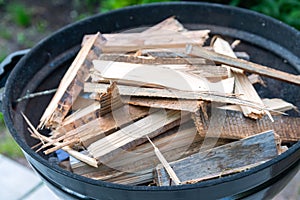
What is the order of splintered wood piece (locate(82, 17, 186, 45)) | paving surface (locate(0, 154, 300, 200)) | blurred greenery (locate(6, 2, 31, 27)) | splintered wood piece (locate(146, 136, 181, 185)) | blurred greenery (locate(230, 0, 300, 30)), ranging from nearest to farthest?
1. splintered wood piece (locate(146, 136, 181, 185))
2. splintered wood piece (locate(82, 17, 186, 45))
3. paving surface (locate(0, 154, 300, 200))
4. blurred greenery (locate(230, 0, 300, 30))
5. blurred greenery (locate(6, 2, 31, 27))

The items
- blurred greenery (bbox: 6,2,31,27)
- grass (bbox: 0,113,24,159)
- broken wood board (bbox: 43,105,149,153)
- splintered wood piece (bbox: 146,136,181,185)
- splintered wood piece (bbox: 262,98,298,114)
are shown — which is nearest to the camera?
splintered wood piece (bbox: 146,136,181,185)

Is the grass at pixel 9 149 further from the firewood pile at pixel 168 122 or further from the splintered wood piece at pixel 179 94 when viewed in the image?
the splintered wood piece at pixel 179 94

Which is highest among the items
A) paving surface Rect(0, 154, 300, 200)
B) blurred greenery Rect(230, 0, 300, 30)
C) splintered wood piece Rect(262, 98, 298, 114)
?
blurred greenery Rect(230, 0, 300, 30)

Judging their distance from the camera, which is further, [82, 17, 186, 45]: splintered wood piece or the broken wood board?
[82, 17, 186, 45]: splintered wood piece

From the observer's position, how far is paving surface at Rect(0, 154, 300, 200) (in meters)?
2.24

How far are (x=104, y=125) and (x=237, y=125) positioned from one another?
1.35ft

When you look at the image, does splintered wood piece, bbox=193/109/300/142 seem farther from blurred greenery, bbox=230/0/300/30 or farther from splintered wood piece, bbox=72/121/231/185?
blurred greenery, bbox=230/0/300/30

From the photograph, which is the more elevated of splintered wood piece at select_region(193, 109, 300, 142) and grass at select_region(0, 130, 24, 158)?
splintered wood piece at select_region(193, 109, 300, 142)

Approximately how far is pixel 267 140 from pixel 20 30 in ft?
8.41

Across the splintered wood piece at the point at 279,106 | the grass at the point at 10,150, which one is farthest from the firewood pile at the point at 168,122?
the grass at the point at 10,150

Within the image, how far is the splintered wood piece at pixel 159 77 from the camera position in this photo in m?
1.38

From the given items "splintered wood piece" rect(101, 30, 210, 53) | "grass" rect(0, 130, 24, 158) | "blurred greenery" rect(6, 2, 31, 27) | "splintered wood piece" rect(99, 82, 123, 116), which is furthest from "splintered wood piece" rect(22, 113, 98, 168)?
"blurred greenery" rect(6, 2, 31, 27)

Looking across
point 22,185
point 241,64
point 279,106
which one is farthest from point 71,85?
point 22,185

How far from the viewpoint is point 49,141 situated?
1421 mm
